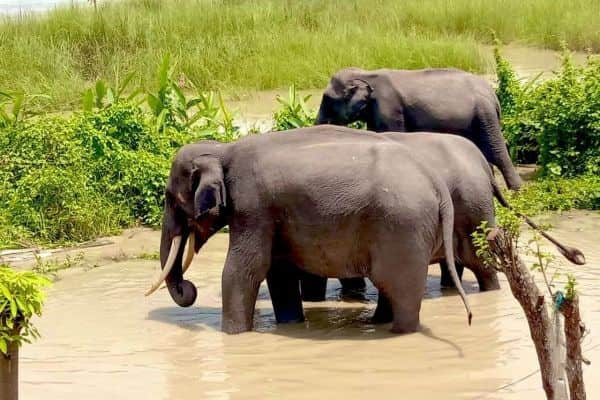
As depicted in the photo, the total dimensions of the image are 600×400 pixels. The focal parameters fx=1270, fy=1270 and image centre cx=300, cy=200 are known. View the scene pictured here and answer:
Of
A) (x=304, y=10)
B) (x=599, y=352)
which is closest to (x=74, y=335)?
(x=599, y=352)

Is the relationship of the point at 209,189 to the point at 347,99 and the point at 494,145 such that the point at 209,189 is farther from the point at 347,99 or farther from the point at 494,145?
the point at 494,145

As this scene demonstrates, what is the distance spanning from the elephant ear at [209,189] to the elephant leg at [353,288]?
1.54 meters

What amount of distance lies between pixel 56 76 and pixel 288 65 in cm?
339

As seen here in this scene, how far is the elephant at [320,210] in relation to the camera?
796 cm

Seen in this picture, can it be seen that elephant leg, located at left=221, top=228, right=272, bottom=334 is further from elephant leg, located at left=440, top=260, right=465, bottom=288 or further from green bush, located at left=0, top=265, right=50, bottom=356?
green bush, located at left=0, top=265, right=50, bottom=356

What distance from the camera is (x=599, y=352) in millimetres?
7453

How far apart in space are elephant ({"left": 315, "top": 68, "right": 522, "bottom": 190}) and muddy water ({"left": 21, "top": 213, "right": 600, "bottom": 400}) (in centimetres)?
293

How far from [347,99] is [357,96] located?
0.12 metres

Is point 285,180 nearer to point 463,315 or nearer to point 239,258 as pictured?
point 239,258

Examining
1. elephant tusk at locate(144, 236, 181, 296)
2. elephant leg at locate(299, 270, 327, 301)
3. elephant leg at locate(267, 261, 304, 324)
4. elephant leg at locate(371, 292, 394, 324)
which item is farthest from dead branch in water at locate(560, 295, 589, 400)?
elephant leg at locate(299, 270, 327, 301)

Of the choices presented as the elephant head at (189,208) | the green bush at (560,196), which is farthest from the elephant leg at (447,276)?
the green bush at (560,196)

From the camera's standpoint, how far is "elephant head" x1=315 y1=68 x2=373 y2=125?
12.7 m

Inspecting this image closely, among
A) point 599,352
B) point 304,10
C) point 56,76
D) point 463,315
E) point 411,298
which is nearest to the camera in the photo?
point 599,352

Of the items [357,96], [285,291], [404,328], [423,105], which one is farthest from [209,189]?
[357,96]
